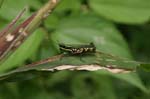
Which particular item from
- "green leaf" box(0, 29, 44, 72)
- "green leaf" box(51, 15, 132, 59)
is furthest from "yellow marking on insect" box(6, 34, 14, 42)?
"green leaf" box(51, 15, 132, 59)

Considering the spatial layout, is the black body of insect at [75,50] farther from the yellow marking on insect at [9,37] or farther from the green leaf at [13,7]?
the green leaf at [13,7]

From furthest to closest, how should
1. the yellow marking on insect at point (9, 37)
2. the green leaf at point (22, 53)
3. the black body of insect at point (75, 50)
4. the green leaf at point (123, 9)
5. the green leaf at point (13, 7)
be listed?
the green leaf at point (123, 9), the green leaf at point (13, 7), the green leaf at point (22, 53), the black body of insect at point (75, 50), the yellow marking on insect at point (9, 37)

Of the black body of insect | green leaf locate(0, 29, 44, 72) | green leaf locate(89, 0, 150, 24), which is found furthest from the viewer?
green leaf locate(89, 0, 150, 24)

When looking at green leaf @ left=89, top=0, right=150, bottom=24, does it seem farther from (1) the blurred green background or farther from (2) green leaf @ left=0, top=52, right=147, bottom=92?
(2) green leaf @ left=0, top=52, right=147, bottom=92

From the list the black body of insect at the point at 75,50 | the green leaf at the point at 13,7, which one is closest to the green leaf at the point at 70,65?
the black body of insect at the point at 75,50

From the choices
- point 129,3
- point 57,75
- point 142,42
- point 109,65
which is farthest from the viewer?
point 142,42

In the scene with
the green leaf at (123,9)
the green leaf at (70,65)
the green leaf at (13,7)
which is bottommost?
the green leaf at (70,65)

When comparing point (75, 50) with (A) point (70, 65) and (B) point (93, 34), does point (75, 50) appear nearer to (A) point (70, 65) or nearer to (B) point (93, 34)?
(A) point (70, 65)

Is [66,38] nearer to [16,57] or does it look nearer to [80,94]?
[16,57]

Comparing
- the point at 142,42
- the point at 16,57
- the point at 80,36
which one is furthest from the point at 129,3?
the point at 16,57
